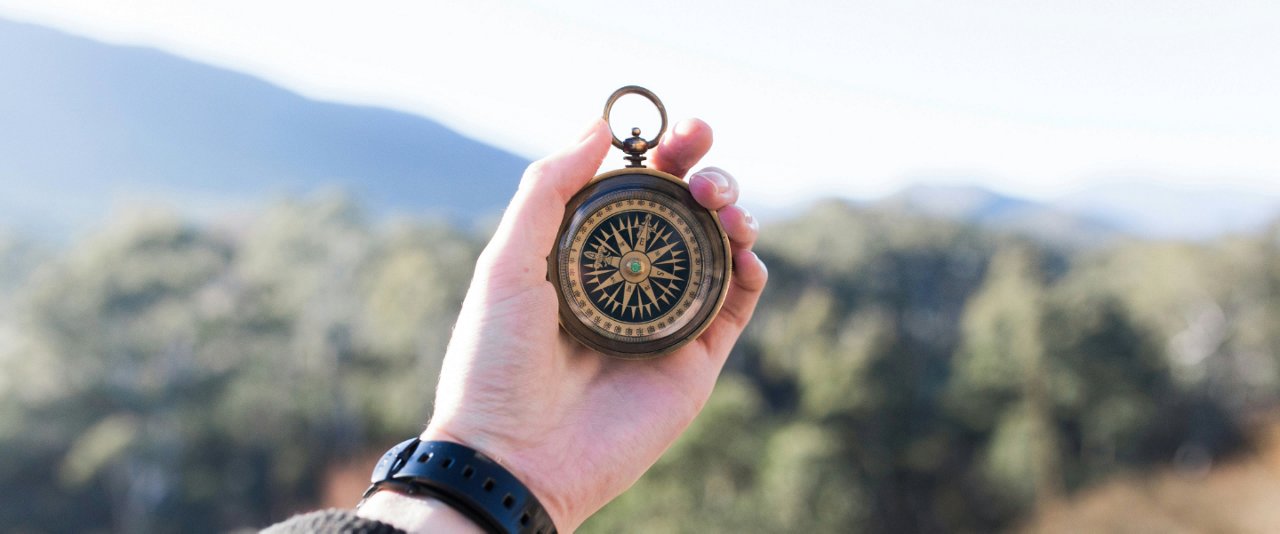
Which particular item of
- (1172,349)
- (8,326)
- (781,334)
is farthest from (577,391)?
(1172,349)

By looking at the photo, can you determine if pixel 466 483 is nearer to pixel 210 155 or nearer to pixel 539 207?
pixel 539 207

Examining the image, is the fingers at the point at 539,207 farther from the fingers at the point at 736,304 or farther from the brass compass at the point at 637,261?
the fingers at the point at 736,304

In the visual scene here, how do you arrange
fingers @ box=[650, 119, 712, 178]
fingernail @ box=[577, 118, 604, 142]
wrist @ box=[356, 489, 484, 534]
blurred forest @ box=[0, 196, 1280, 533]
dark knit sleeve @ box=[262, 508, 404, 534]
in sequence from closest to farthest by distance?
dark knit sleeve @ box=[262, 508, 404, 534] < wrist @ box=[356, 489, 484, 534] < fingernail @ box=[577, 118, 604, 142] < fingers @ box=[650, 119, 712, 178] < blurred forest @ box=[0, 196, 1280, 533]

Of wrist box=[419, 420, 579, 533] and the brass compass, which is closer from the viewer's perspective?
wrist box=[419, 420, 579, 533]

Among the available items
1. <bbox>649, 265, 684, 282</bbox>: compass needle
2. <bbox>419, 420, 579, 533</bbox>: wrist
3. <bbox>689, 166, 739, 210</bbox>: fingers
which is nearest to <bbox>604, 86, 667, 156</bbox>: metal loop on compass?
<bbox>689, 166, 739, 210</bbox>: fingers

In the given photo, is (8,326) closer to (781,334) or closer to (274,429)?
(274,429)

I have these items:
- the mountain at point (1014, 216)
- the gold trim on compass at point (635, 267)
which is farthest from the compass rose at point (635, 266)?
the mountain at point (1014, 216)

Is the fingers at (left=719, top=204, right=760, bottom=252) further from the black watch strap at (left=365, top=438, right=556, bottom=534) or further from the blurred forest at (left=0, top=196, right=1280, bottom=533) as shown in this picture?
Answer: the blurred forest at (left=0, top=196, right=1280, bottom=533)
